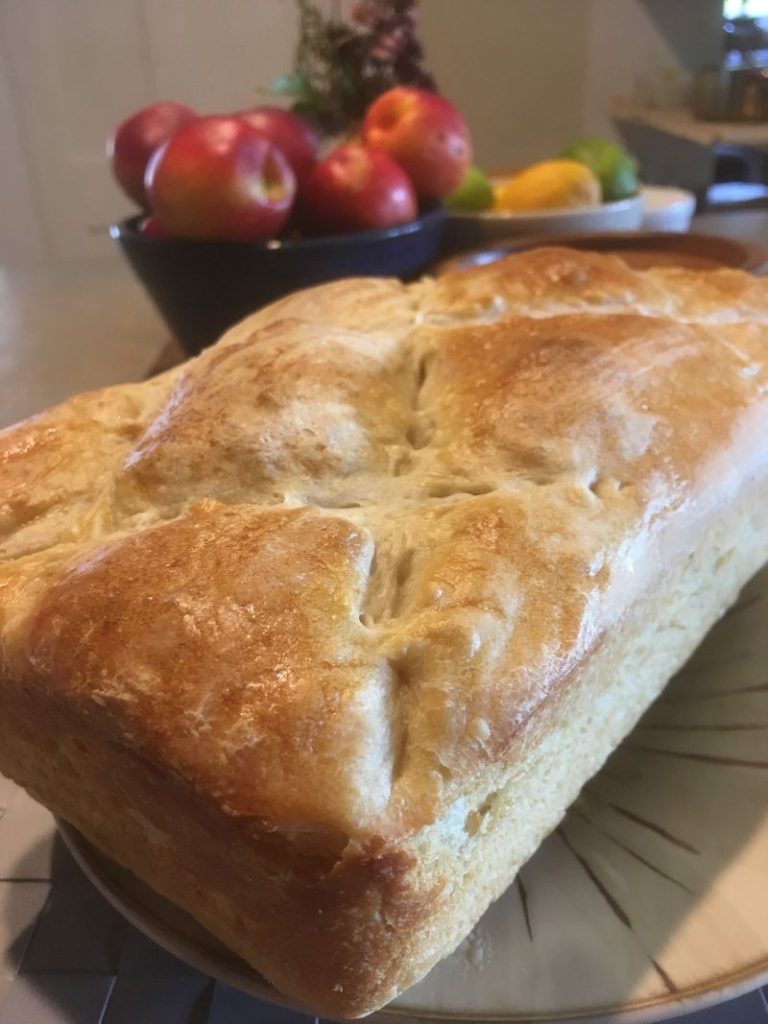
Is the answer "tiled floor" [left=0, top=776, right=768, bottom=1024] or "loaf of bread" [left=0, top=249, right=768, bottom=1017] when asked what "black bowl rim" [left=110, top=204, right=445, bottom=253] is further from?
"tiled floor" [left=0, top=776, right=768, bottom=1024]

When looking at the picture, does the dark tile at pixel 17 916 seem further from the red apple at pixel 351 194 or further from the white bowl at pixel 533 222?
the white bowl at pixel 533 222

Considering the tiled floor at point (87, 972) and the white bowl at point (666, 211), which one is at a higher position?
the white bowl at point (666, 211)

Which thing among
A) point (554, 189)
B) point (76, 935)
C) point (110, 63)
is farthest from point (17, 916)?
point (110, 63)

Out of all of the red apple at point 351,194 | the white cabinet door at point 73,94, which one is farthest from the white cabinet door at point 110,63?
the red apple at point 351,194

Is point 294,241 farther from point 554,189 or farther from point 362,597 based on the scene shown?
point 362,597

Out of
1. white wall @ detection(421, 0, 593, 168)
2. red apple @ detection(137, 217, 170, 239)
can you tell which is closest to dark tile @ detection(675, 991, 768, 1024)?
red apple @ detection(137, 217, 170, 239)
